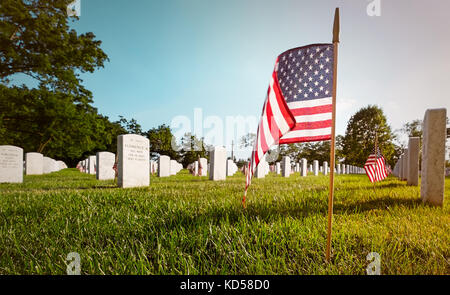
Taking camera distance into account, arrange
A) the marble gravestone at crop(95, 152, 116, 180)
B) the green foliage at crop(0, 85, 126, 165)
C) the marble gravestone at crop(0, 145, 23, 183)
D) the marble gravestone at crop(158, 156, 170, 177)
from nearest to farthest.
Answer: the marble gravestone at crop(0, 145, 23, 183) < the marble gravestone at crop(95, 152, 116, 180) < the marble gravestone at crop(158, 156, 170, 177) < the green foliage at crop(0, 85, 126, 165)

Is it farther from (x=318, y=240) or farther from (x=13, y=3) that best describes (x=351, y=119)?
(x=13, y=3)

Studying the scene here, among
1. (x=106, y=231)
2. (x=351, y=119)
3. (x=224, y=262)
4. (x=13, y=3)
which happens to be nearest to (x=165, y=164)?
(x=106, y=231)

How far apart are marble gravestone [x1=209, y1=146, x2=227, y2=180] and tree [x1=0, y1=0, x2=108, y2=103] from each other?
15467mm

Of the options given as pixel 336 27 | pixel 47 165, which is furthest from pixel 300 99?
pixel 47 165

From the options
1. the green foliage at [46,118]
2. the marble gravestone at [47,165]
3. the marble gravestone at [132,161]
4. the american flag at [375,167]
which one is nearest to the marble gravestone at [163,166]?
the marble gravestone at [132,161]

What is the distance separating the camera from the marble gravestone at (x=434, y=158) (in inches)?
135

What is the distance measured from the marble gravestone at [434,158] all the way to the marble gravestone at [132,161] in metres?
7.11

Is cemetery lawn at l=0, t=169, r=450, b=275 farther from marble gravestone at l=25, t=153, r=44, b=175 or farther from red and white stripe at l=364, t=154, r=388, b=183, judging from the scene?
marble gravestone at l=25, t=153, r=44, b=175

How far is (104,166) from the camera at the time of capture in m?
11.2

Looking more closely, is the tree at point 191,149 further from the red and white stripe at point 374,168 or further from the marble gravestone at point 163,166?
the red and white stripe at point 374,168

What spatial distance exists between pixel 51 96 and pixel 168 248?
72.6 ft

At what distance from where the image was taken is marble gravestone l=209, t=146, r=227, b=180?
396 inches

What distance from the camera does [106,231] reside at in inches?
86.7

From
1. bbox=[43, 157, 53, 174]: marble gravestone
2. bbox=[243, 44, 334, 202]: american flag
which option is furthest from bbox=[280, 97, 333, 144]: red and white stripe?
bbox=[43, 157, 53, 174]: marble gravestone
